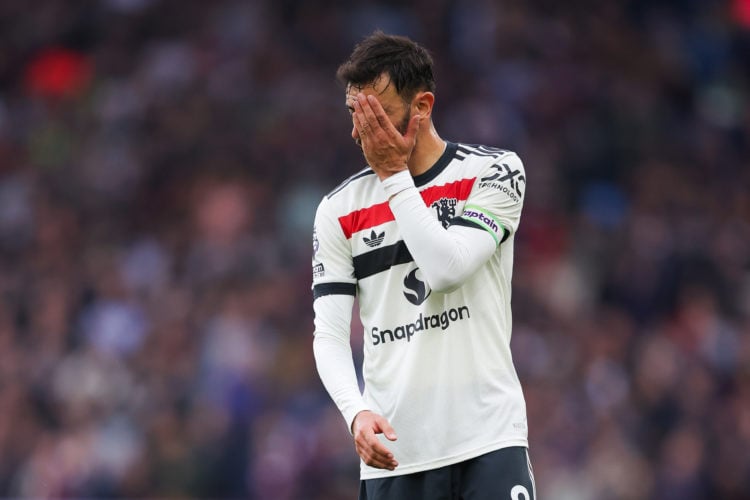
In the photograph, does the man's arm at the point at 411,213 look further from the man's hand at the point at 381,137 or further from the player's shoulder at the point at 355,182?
the player's shoulder at the point at 355,182

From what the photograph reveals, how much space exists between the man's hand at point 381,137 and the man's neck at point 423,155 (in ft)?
0.66

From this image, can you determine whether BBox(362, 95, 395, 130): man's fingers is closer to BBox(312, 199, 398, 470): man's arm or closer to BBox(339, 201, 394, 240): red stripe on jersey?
BBox(339, 201, 394, 240): red stripe on jersey

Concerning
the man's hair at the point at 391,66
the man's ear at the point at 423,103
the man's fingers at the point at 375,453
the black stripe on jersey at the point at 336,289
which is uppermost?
the man's hair at the point at 391,66

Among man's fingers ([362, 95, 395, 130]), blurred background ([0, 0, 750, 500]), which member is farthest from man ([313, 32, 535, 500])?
blurred background ([0, 0, 750, 500])

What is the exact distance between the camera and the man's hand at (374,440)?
4.35 meters

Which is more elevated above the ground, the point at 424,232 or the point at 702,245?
the point at 702,245

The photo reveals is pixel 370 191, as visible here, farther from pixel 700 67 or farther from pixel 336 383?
pixel 700 67

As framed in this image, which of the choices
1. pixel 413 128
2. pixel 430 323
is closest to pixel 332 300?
pixel 430 323

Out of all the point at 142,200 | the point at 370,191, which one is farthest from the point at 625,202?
the point at 370,191

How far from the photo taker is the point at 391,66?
462 cm

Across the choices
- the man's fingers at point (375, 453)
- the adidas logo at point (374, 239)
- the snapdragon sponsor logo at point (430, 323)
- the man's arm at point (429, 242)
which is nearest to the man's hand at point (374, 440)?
the man's fingers at point (375, 453)

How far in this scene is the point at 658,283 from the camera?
1202 centimetres

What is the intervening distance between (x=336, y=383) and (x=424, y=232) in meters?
0.66

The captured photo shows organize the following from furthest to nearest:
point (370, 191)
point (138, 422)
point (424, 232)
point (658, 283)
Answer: point (658, 283) → point (138, 422) → point (370, 191) → point (424, 232)
